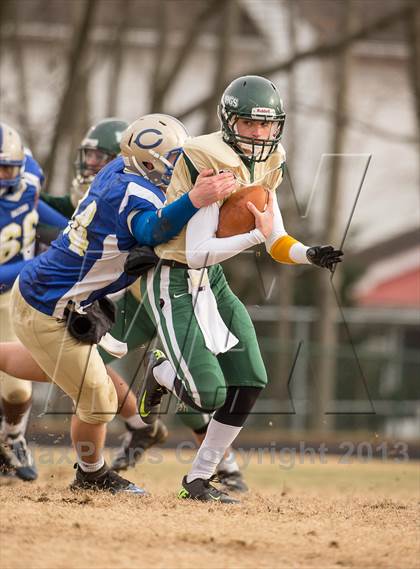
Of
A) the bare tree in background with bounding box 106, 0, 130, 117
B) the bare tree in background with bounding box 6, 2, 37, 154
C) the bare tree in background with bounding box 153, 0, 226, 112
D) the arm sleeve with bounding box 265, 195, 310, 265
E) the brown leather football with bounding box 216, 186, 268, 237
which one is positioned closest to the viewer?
the brown leather football with bounding box 216, 186, 268, 237

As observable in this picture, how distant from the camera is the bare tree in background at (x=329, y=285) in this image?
19.0m

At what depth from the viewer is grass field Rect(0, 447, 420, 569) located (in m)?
5.43

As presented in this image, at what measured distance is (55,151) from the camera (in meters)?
17.8

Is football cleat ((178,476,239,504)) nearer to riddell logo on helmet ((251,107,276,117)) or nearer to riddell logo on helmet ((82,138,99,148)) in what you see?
riddell logo on helmet ((251,107,276,117))

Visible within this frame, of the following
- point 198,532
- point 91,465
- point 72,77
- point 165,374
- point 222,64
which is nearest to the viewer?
point 198,532

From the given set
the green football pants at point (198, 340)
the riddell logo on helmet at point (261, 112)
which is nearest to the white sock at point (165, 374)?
the green football pants at point (198, 340)

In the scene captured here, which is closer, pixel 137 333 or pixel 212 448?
pixel 212 448

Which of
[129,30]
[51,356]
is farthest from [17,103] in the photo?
[51,356]

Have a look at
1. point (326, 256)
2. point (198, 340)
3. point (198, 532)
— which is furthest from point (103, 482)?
point (326, 256)

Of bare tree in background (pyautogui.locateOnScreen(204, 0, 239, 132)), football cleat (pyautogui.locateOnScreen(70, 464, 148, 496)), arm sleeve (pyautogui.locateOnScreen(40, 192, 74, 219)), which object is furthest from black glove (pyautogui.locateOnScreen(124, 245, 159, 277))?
bare tree in background (pyautogui.locateOnScreen(204, 0, 239, 132))

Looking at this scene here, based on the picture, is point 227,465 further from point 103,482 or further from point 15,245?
point 15,245

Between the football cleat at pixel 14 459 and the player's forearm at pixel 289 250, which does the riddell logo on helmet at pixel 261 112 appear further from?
the football cleat at pixel 14 459

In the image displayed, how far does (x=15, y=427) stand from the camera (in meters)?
8.74

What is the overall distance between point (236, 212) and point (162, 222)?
1.41 ft
